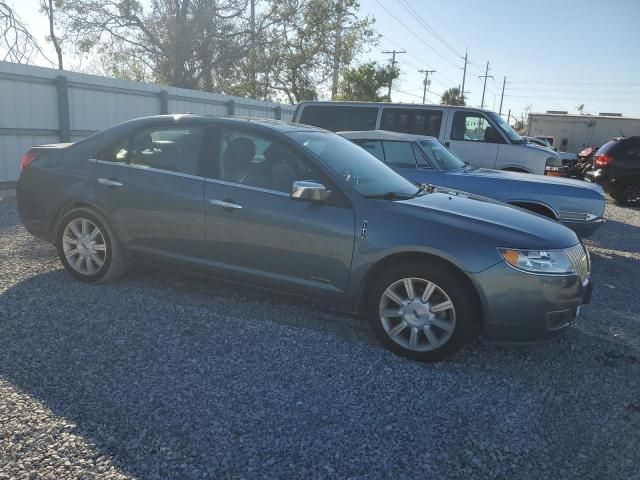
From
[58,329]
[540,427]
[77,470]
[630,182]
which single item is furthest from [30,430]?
[630,182]

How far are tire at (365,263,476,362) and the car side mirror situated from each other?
0.72 metres

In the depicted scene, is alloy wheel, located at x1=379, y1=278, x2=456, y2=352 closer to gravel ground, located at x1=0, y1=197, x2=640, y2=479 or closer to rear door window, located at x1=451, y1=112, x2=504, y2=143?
gravel ground, located at x1=0, y1=197, x2=640, y2=479

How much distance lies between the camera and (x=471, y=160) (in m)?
9.38

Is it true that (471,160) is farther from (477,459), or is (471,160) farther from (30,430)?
(30,430)

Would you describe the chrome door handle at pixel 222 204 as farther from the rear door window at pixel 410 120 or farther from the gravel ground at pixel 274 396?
the rear door window at pixel 410 120

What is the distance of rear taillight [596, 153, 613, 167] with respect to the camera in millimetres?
12789

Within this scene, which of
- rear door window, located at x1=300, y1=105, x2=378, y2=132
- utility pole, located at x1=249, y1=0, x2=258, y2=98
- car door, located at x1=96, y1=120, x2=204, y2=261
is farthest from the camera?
utility pole, located at x1=249, y1=0, x2=258, y2=98

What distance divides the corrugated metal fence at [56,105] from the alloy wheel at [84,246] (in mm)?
5675

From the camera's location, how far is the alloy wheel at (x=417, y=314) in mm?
3490

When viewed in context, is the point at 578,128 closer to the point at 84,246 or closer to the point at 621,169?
the point at 621,169

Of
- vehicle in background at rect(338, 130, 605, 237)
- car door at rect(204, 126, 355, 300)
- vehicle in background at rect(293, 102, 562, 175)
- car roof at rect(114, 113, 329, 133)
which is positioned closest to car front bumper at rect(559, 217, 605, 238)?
vehicle in background at rect(338, 130, 605, 237)

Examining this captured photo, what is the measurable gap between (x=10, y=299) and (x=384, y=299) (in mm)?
3107

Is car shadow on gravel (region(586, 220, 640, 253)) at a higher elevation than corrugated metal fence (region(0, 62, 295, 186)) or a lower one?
lower

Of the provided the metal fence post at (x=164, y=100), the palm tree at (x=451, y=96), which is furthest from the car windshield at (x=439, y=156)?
the palm tree at (x=451, y=96)
